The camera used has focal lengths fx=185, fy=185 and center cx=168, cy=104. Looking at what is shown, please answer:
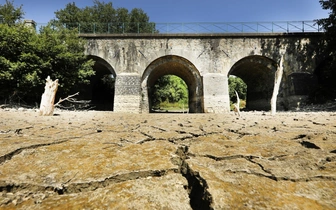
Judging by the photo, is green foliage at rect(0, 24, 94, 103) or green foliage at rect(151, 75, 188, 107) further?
green foliage at rect(151, 75, 188, 107)

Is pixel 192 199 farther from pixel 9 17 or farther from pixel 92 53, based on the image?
pixel 9 17

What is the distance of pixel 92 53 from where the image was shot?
39.9 ft

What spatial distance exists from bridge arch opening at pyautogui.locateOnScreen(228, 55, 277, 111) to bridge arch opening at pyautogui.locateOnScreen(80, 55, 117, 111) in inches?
361

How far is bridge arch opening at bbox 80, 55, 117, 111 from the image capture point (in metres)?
13.3

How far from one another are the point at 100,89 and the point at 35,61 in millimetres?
8829

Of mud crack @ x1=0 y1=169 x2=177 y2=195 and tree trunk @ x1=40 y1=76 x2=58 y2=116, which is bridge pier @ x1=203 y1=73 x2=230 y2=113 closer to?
tree trunk @ x1=40 y1=76 x2=58 y2=116

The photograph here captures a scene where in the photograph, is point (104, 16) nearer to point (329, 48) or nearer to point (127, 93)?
point (127, 93)

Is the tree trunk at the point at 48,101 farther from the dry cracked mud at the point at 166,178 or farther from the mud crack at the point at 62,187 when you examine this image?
the mud crack at the point at 62,187

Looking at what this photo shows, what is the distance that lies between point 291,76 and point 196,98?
6323 millimetres

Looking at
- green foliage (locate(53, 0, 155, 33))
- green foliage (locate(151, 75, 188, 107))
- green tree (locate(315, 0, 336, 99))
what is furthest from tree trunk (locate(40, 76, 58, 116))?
green foliage (locate(53, 0, 155, 33))

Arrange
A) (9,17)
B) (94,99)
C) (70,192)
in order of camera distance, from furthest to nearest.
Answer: (94,99), (9,17), (70,192)

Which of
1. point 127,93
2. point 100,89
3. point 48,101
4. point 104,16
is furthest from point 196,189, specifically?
point 104,16

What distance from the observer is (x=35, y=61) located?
9.66m

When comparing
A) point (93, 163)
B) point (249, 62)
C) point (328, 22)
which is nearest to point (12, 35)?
point (93, 163)
